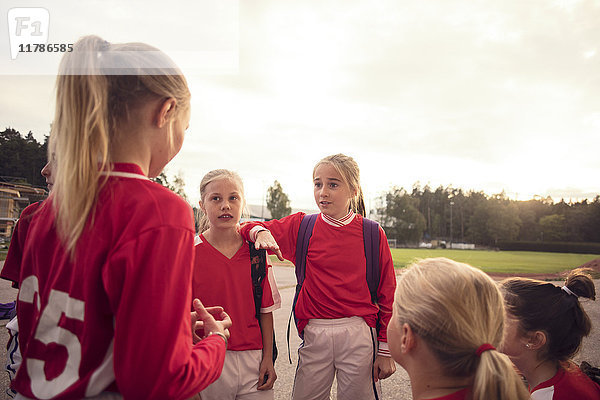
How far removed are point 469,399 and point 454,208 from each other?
105468 mm

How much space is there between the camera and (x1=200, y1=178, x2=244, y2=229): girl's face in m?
2.64

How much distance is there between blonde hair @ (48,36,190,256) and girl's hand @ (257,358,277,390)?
1764 millimetres

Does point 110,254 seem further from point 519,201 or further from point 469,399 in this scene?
point 519,201

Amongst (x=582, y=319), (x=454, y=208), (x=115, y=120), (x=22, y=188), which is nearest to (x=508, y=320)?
(x=582, y=319)

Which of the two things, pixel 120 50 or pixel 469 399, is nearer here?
pixel 120 50

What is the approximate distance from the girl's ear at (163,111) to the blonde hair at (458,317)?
3.75ft

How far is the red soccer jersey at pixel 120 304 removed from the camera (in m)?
0.88

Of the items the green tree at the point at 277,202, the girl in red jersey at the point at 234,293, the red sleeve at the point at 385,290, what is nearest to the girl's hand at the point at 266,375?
the girl in red jersey at the point at 234,293

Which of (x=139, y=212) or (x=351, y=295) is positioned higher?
(x=139, y=212)

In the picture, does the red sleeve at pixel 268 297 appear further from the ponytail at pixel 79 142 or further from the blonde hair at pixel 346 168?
the ponytail at pixel 79 142

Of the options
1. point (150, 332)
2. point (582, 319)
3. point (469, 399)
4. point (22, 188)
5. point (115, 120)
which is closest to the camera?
point (150, 332)

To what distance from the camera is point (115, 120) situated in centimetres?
105

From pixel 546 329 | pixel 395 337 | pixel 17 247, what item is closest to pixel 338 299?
pixel 395 337

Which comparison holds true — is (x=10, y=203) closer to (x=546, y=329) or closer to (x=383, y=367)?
(x=383, y=367)
